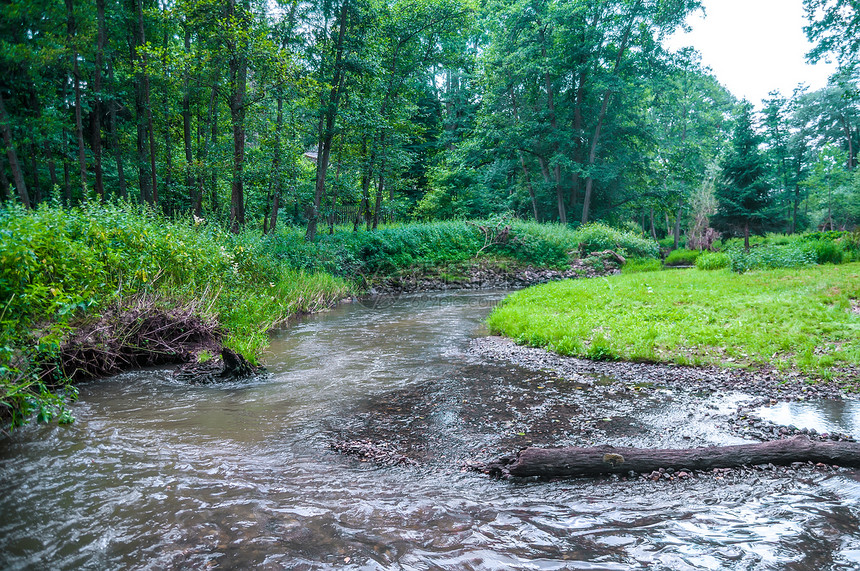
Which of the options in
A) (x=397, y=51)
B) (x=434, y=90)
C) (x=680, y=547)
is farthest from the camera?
(x=434, y=90)

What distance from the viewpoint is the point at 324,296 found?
14438 millimetres

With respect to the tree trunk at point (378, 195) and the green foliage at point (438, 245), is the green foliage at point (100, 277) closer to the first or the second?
the green foliage at point (438, 245)

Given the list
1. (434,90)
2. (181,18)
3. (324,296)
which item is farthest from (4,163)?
(434,90)

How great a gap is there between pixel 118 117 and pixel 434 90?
22917mm

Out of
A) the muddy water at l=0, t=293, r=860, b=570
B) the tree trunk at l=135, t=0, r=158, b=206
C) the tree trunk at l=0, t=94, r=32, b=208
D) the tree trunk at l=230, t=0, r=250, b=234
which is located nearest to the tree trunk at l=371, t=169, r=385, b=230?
the tree trunk at l=230, t=0, r=250, b=234

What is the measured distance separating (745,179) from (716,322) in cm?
1941

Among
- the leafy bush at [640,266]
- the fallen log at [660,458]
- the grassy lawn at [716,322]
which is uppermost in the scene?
the leafy bush at [640,266]

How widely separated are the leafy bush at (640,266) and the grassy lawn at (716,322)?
824 centimetres

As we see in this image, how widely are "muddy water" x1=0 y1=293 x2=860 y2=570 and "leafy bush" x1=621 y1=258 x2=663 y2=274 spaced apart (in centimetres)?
1669

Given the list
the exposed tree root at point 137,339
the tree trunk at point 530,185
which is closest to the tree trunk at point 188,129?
the exposed tree root at point 137,339

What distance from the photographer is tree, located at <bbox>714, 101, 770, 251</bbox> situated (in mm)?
22891

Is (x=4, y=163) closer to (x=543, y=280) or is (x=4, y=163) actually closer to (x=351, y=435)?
(x=351, y=435)

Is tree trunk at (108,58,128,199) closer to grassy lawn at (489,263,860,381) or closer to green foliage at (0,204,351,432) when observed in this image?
green foliage at (0,204,351,432)

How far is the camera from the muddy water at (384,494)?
2.78 m
